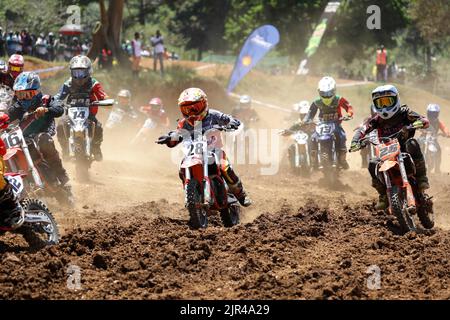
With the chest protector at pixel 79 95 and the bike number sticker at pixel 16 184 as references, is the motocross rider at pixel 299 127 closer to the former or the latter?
the chest protector at pixel 79 95

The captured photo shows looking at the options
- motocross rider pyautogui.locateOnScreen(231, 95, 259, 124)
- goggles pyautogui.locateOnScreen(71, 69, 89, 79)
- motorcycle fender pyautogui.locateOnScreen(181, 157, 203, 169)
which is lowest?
motocross rider pyautogui.locateOnScreen(231, 95, 259, 124)

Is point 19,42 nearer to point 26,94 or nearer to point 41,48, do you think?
point 41,48

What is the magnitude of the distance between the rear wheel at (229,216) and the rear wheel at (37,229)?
2.52m

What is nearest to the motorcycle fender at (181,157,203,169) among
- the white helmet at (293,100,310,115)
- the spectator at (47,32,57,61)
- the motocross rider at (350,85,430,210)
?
the motocross rider at (350,85,430,210)

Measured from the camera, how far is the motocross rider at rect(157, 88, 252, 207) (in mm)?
10414

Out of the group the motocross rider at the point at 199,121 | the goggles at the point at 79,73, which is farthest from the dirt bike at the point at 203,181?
the goggles at the point at 79,73

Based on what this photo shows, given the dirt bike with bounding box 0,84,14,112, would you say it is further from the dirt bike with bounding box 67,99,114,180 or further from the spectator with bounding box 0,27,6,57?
the spectator with bounding box 0,27,6,57

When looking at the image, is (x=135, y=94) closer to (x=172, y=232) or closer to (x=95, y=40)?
(x=95, y=40)

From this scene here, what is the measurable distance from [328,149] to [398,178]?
596 centimetres

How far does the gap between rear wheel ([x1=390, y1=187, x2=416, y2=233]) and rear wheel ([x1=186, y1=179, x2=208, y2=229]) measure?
2366mm

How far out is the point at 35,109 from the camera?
12.4 metres

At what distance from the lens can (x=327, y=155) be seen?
1630 centimetres

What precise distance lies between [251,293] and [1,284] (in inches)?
86.4
